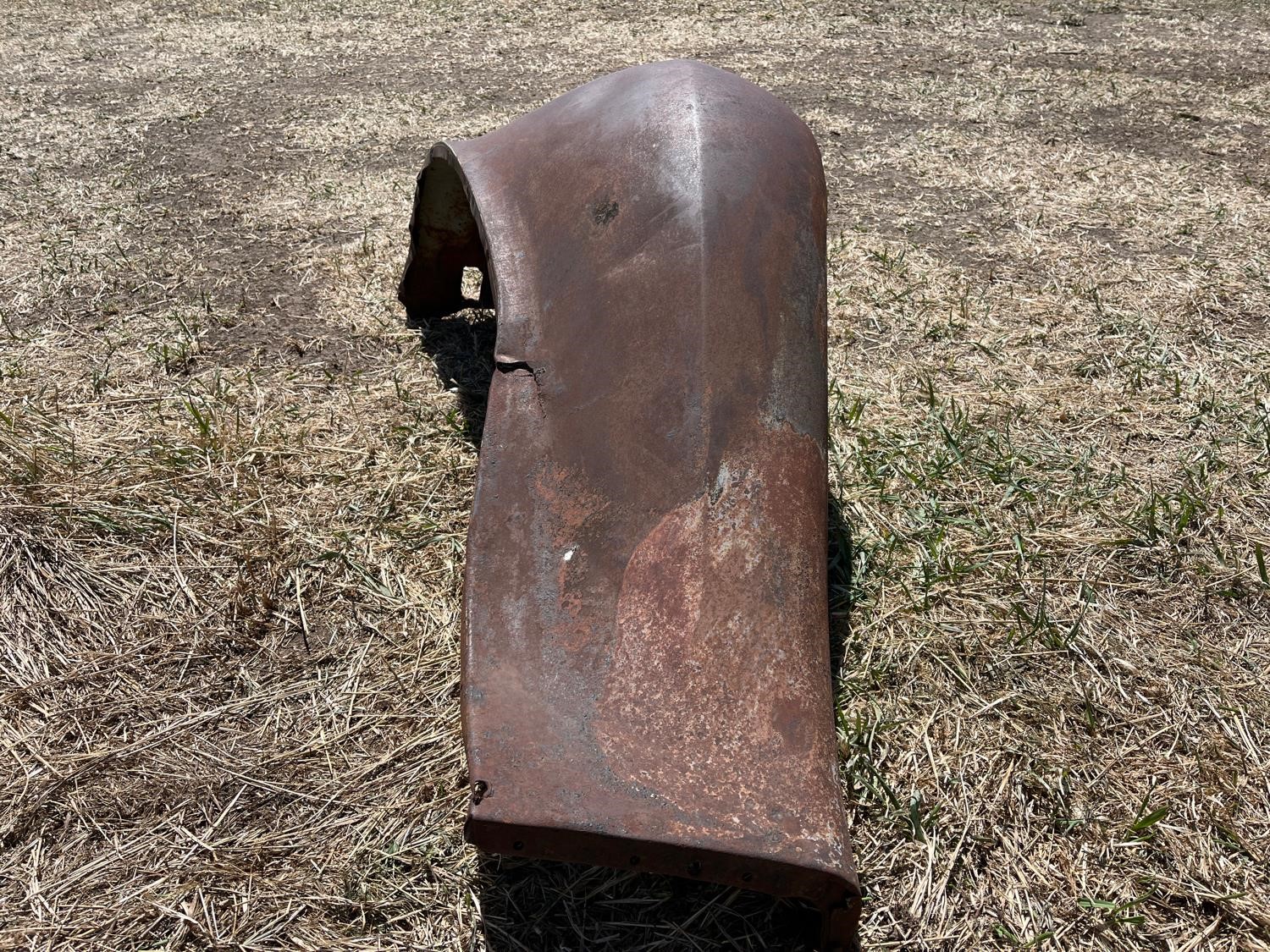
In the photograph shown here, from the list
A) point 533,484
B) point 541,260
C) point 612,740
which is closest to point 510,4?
point 541,260

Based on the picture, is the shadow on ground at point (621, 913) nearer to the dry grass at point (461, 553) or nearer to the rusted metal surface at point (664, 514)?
the dry grass at point (461, 553)

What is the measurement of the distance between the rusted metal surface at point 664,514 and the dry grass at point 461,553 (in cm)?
42

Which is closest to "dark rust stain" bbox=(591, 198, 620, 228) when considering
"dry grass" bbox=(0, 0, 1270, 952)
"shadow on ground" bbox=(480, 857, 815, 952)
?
"dry grass" bbox=(0, 0, 1270, 952)

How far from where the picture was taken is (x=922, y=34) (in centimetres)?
715

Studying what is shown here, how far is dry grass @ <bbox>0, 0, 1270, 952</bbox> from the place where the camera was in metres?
1.73

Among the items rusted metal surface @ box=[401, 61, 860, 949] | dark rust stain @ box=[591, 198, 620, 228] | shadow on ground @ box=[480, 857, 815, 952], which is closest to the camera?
rusted metal surface @ box=[401, 61, 860, 949]

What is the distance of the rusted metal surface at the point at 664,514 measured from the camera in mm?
1402

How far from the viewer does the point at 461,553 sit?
2439mm

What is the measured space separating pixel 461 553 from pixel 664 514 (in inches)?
36.8

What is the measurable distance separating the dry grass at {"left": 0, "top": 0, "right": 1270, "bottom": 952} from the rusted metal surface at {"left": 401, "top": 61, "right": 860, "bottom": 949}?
1.39 feet

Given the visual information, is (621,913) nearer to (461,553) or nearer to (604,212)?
(461,553)

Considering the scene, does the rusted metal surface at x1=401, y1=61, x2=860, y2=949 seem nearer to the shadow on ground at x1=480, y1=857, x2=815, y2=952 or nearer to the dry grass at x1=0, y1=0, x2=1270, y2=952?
the shadow on ground at x1=480, y1=857, x2=815, y2=952

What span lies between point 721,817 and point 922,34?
7305mm

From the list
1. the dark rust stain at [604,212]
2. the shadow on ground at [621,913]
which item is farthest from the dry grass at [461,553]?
the dark rust stain at [604,212]
